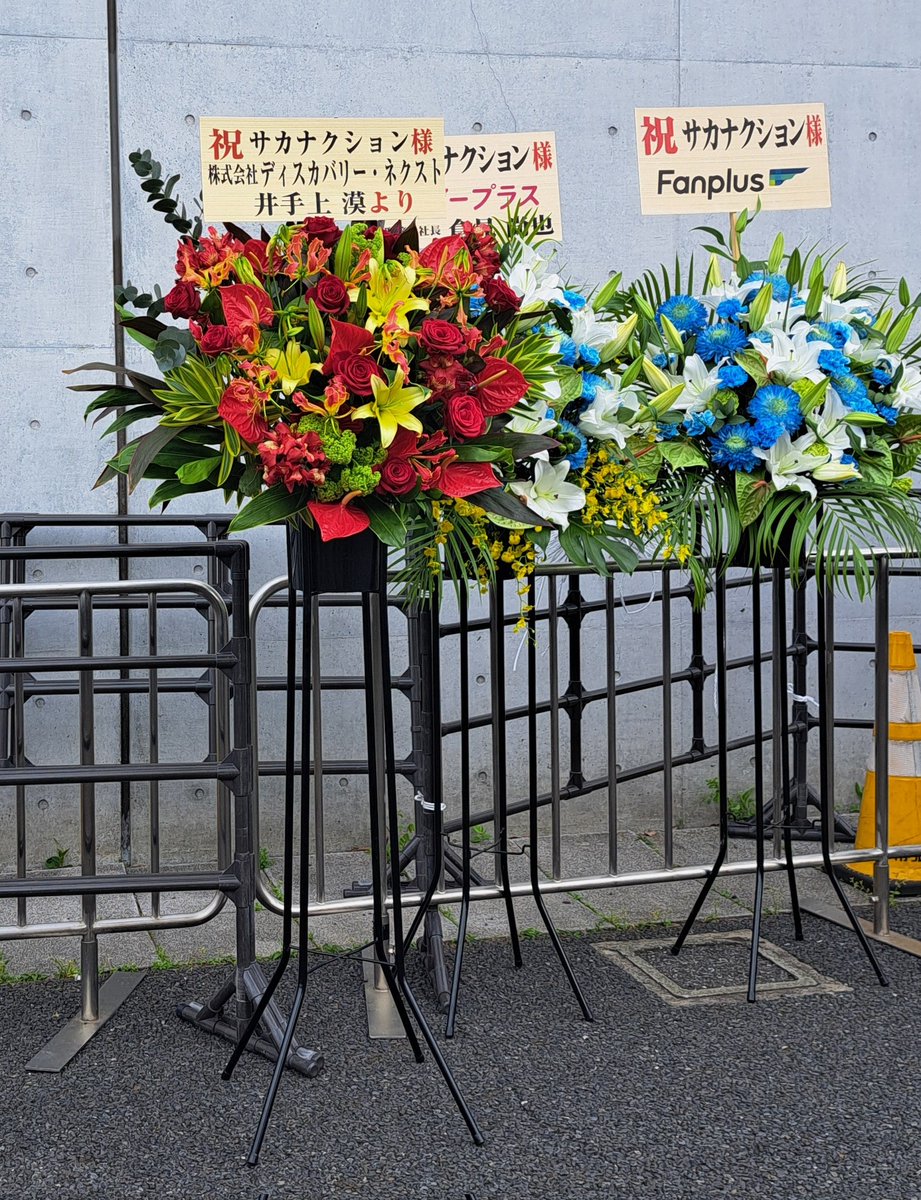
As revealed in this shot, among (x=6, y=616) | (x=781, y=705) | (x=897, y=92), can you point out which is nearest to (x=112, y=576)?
(x=6, y=616)

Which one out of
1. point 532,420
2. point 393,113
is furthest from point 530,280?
point 393,113

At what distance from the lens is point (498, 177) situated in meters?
5.09

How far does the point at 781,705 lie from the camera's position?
3965mm

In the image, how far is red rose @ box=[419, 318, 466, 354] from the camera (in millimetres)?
2357

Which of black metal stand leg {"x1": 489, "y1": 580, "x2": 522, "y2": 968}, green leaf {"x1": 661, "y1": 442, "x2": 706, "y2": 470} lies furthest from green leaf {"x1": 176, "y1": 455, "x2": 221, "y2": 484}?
green leaf {"x1": 661, "y1": 442, "x2": 706, "y2": 470}

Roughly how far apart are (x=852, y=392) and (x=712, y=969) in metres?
1.81

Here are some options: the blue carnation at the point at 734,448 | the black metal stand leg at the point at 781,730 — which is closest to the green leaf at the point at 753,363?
the blue carnation at the point at 734,448

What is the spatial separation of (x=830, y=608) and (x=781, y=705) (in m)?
0.45

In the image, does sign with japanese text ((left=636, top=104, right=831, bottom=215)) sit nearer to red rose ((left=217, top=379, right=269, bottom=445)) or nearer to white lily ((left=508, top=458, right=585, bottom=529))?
white lily ((left=508, top=458, right=585, bottom=529))

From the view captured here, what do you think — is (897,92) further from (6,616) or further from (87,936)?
(87,936)

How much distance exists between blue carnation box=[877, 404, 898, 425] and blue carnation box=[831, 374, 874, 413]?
0.31 ft

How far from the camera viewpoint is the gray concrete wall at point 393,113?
4820 millimetres

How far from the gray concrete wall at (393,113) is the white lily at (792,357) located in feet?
7.06

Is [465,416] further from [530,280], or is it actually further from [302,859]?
[302,859]
